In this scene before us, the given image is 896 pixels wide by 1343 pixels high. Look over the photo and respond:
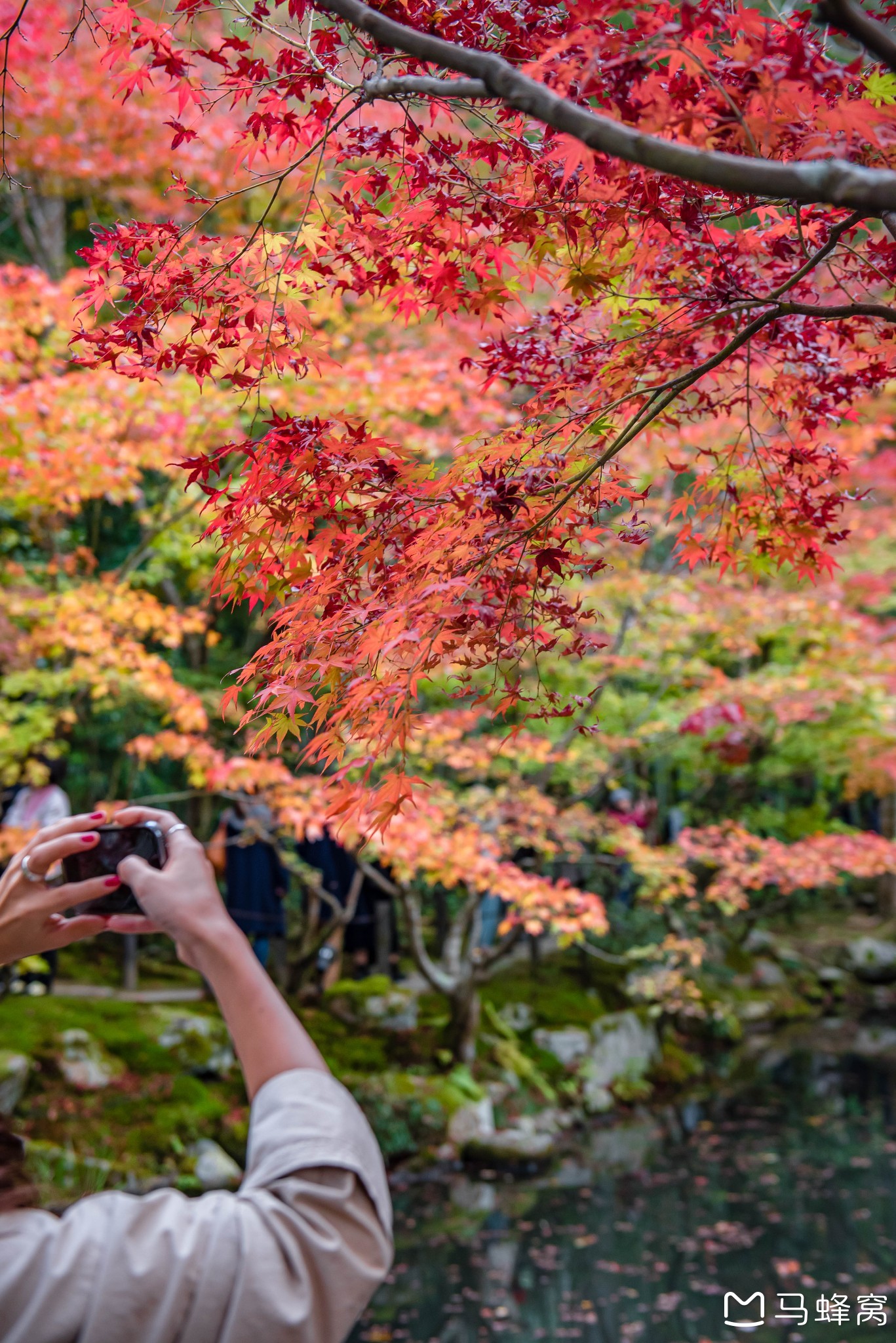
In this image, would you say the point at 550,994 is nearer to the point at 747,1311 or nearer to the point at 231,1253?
the point at 747,1311

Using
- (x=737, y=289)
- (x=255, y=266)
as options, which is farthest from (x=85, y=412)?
(x=737, y=289)

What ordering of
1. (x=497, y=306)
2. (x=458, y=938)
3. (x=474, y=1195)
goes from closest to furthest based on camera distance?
(x=497, y=306) → (x=474, y=1195) → (x=458, y=938)

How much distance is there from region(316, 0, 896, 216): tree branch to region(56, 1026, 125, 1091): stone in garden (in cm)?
693

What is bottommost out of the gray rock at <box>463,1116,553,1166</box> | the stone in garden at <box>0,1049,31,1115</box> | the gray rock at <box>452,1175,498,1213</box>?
the gray rock at <box>463,1116,553,1166</box>

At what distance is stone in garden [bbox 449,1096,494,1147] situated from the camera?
7.89m

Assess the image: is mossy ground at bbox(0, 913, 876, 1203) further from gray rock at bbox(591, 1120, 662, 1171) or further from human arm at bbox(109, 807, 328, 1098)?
human arm at bbox(109, 807, 328, 1098)

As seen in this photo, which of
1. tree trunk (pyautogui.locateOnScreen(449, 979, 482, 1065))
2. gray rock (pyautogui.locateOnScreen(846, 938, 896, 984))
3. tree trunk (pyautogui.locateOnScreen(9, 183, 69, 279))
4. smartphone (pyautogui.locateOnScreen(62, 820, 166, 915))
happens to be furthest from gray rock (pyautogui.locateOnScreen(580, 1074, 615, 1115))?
smartphone (pyautogui.locateOnScreen(62, 820, 166, 915))

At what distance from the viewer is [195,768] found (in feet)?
20.7

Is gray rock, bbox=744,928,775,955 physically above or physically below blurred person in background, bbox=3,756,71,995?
below

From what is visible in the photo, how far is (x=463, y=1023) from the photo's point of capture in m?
8.62

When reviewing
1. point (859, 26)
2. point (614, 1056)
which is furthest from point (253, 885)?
point (859, 26)

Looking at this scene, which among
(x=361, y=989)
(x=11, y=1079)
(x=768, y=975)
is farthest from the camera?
(x=768, y=975)

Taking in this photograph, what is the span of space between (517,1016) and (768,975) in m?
5.32

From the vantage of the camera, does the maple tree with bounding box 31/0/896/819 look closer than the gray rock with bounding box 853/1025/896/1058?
Yes
